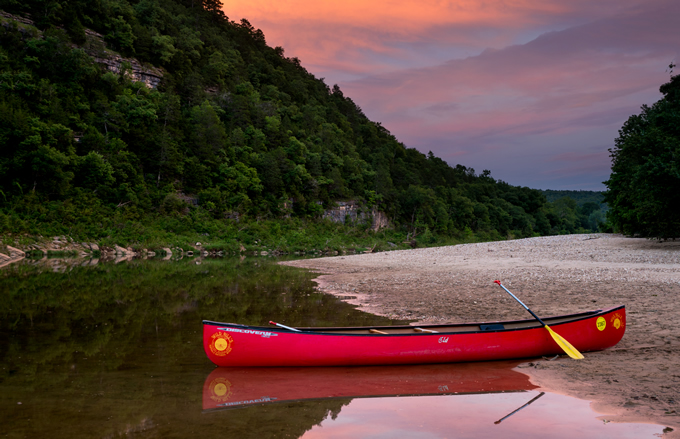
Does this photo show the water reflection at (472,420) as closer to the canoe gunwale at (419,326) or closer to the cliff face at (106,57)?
the canoe gunwale at (419,326)

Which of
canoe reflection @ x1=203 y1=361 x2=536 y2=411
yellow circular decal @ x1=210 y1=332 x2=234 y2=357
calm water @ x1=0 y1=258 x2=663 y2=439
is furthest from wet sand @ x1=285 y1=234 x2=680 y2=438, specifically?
yellow circular decal @ x1=210 y1=332 x2=234 y2=357

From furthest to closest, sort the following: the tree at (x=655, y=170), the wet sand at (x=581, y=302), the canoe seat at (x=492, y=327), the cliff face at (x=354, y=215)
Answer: the cliff face at (x=354, y=215) → the tree at (x=655, y=170) → the canoe seat at (x=492, y=327) → the wet sand at (x=581, y=302)

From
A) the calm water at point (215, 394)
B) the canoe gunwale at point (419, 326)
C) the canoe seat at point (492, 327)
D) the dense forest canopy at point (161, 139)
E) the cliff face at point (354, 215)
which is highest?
the dense forest canopy at point (161, 139)

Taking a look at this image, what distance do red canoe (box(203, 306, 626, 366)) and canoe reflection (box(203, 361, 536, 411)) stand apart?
170 millimetres

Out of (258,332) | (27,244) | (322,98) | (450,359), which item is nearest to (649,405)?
(450,359)

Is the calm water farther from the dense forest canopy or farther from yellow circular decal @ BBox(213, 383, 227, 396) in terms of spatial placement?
the dense forest canopy

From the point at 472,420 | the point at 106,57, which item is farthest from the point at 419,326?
the point at 106,57

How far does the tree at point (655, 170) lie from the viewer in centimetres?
2589

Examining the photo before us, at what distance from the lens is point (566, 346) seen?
872 centimetres

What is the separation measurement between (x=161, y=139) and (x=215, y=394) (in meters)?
63.1

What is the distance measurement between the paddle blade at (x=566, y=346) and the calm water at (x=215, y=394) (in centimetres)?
117

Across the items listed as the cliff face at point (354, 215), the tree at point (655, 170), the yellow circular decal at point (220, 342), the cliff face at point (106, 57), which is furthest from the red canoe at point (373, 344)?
the cliff face at point (354, 215)

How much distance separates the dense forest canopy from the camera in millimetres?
48469

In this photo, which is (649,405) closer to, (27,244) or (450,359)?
(450,359)
